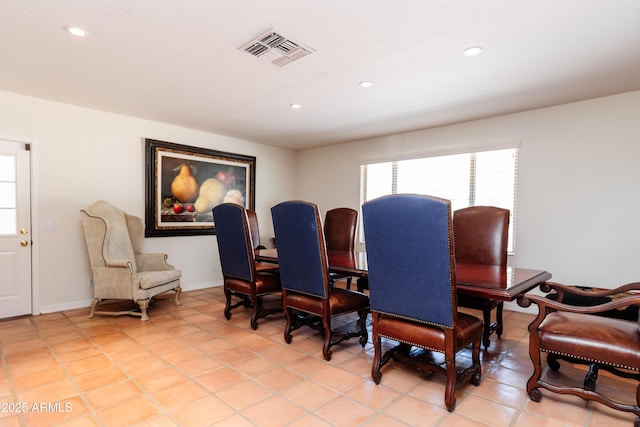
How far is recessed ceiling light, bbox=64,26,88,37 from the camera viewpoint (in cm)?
218

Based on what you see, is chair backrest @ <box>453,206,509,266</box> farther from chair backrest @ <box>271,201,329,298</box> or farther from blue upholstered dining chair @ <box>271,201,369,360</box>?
chair backrest @ <box>271,201,329,298</box>

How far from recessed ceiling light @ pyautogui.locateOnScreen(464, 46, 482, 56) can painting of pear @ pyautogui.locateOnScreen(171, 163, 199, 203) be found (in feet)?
12.9

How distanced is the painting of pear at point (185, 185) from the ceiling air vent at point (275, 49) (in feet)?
8.94

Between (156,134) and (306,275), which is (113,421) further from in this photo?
(156,134)

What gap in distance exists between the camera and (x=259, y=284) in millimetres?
3275

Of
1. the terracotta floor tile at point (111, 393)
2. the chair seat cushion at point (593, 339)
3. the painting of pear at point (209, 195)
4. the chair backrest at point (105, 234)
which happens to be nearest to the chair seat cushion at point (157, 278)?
the chair backrest at point (105, 234)

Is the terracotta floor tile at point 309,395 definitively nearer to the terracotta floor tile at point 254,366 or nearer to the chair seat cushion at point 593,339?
the terracotta floor tile at point 254,366

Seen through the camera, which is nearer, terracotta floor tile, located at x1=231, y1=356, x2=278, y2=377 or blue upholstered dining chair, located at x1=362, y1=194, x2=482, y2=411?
blue upholstered dining chair, located at x1=362, y1=194, x2=482, y2=411

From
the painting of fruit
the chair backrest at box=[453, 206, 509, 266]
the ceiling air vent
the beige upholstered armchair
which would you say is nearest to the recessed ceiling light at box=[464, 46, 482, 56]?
the ceiling air vent

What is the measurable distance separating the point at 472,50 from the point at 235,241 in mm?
2668

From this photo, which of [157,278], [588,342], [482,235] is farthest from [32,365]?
[482,235]

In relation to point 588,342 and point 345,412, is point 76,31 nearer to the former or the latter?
point 345,412

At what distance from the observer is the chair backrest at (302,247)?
98.0 inches

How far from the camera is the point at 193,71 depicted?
285cm
